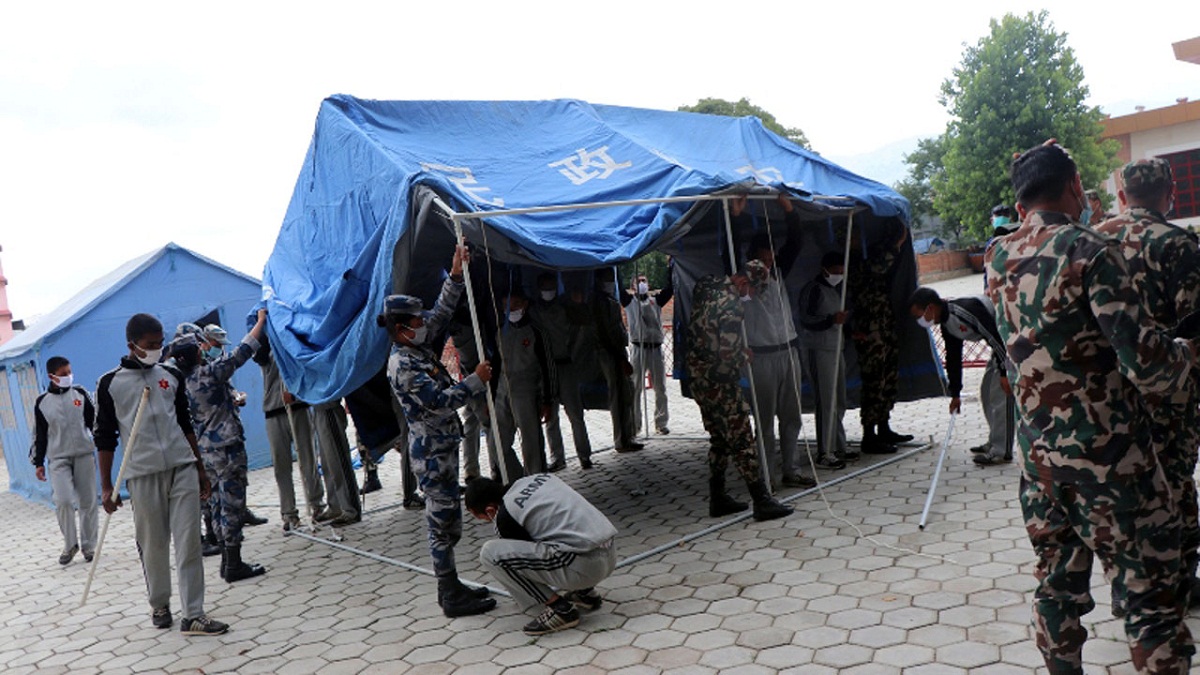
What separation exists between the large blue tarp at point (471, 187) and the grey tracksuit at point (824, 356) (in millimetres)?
738

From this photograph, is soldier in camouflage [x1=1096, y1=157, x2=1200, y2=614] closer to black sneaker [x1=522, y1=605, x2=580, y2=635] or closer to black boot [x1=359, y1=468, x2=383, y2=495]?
black sneaker [x1=522, y1=605, x2=580, y2=635]

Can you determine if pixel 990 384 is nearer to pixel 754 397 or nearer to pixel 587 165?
pixel 754 397

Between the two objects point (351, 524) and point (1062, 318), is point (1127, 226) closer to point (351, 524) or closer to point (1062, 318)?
point (1062, 318)

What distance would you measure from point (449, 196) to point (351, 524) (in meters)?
3.43

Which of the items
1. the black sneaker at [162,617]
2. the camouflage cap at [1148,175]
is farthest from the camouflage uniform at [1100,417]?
the black sneaker at [162,617]

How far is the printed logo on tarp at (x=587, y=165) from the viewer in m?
5.86

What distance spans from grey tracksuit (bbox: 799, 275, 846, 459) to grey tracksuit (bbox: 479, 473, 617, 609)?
2.85 m

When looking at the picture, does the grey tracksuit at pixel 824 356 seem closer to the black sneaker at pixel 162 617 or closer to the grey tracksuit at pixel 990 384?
the grey tracksuit at pixel 990 384

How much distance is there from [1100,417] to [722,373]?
3101 mm

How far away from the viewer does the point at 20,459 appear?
1099 cm

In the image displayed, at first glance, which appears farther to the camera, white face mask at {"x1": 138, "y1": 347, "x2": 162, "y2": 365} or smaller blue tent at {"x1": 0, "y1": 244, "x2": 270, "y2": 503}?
smaller blue tent at {"x1": 0, "y1": 244, "x2": 270, "y2": 503}

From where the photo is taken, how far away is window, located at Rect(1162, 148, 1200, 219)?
1834cm

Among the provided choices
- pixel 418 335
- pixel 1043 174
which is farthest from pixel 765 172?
pixel 1043 174

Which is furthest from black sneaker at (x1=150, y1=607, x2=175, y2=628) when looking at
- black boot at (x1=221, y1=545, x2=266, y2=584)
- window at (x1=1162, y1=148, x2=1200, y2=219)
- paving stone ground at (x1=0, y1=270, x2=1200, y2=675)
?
window at (x1=1162, y1=148, x2=1200, y2=219)
